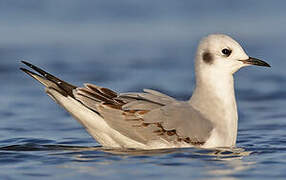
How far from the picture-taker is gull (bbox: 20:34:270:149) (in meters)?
9.69

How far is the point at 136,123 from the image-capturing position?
32.2ft

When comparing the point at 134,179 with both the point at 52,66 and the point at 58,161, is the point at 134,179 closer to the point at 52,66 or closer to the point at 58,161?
the point at 58,161

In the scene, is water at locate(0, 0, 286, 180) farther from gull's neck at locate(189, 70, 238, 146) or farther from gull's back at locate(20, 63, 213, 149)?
gull's neck at locate(189, 70, 238, 146)

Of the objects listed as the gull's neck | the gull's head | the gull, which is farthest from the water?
the gull's head

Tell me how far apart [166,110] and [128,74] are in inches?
282

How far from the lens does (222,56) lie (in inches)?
402

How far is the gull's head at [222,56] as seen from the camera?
10195mm

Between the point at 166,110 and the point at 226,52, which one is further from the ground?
the point at 226,52

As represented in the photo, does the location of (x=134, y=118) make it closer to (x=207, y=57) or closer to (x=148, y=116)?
(x=148, y=116)

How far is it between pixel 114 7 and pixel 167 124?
12983 millimetres

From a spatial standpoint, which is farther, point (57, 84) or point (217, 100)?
point (217, 100)

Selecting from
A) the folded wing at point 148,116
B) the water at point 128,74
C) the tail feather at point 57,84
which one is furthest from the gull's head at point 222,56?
the tail feather at point 57,84

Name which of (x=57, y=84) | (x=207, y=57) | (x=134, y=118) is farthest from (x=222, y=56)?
(x=57, y=84)

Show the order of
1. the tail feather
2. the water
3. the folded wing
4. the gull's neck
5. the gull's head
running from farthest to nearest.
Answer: the gull's head < the gull's neck < the tail feather < the folded wing < the water
